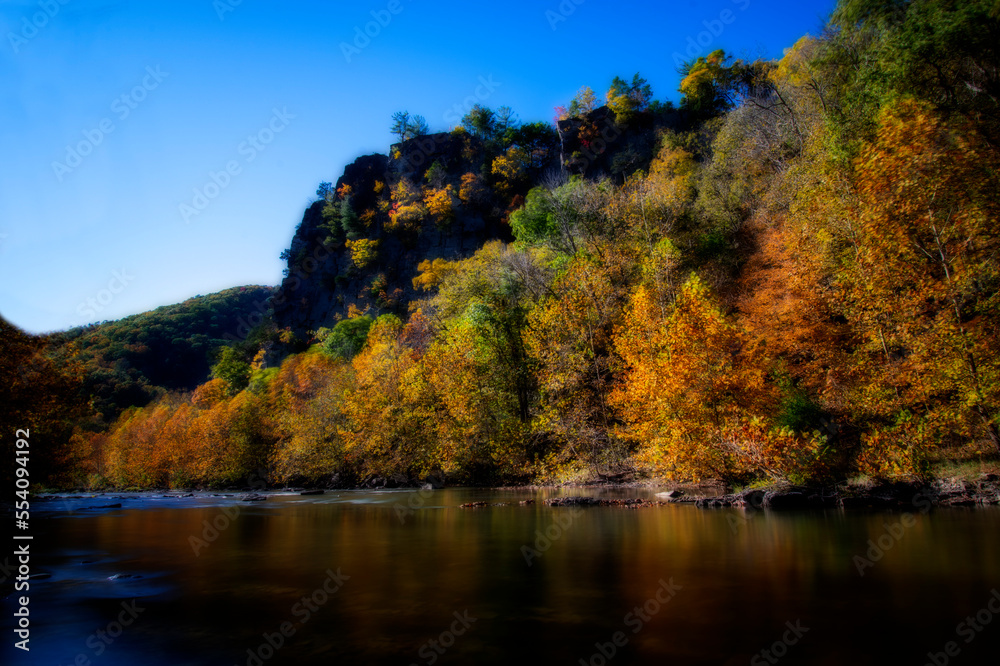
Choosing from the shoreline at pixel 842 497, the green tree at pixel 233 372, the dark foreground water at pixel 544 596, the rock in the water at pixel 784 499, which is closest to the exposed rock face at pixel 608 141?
the shoreline at pixel 842 497

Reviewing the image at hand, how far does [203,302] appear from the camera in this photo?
369 feet

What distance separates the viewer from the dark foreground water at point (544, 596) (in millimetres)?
5566

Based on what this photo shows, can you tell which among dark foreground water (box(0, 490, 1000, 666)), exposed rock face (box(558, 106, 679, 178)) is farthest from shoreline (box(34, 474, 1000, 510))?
exposed rock face (box(558, 106, 679, 178))

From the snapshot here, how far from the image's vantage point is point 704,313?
21203 mm

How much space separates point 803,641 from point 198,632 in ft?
23.9

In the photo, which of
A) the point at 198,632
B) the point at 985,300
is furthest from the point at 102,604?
the point at 985,300

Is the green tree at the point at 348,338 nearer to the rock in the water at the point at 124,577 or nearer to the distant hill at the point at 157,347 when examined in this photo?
the distant hill at the point at 157,347

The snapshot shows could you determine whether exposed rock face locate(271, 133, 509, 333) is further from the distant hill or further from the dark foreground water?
the dark foreground water

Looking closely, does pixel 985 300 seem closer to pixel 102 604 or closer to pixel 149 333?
pixel 102 604

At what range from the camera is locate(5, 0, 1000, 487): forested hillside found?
1664 centimetres

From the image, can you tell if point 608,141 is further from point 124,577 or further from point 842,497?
point 124,577

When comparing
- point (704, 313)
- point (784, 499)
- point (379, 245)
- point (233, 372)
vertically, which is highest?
point (379, 245)

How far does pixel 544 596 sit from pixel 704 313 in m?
16.4

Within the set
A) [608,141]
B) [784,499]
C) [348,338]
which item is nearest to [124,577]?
[784,499]
